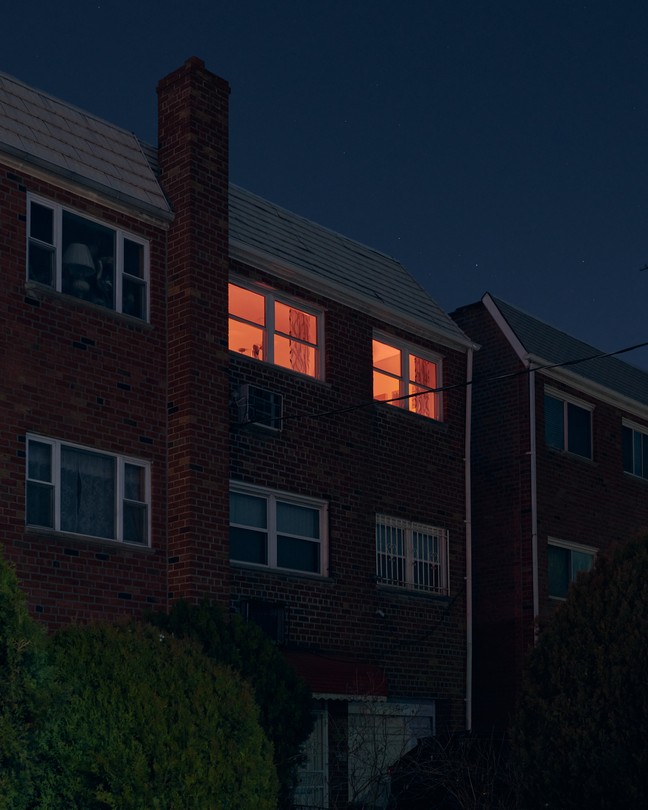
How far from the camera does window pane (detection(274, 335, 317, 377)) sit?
20.9 metres

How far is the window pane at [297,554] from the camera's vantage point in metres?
20.2

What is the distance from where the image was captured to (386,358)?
2323cm

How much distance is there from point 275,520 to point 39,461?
4.53 m

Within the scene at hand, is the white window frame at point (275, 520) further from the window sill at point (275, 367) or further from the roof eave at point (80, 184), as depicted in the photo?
the roof eave at point (80, 184)

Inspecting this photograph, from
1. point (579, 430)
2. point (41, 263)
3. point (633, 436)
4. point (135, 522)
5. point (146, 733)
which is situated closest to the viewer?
point (146, 733)

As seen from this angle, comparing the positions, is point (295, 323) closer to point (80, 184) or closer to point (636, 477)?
point (80, 184)

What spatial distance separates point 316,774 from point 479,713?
5.89m

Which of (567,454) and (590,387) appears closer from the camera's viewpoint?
(567,454)

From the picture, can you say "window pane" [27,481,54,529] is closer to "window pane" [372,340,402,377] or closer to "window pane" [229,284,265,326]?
"window pane" [229,284,265,326]

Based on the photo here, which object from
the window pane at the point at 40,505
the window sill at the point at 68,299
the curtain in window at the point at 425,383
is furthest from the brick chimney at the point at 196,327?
the curtain in window at the point at 425,383

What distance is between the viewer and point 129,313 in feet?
60.8

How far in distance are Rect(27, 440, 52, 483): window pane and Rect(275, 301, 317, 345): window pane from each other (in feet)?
17.3

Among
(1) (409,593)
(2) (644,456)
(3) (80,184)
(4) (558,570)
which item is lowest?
(1) (409,593)

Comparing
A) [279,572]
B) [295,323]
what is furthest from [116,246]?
[279,572]
